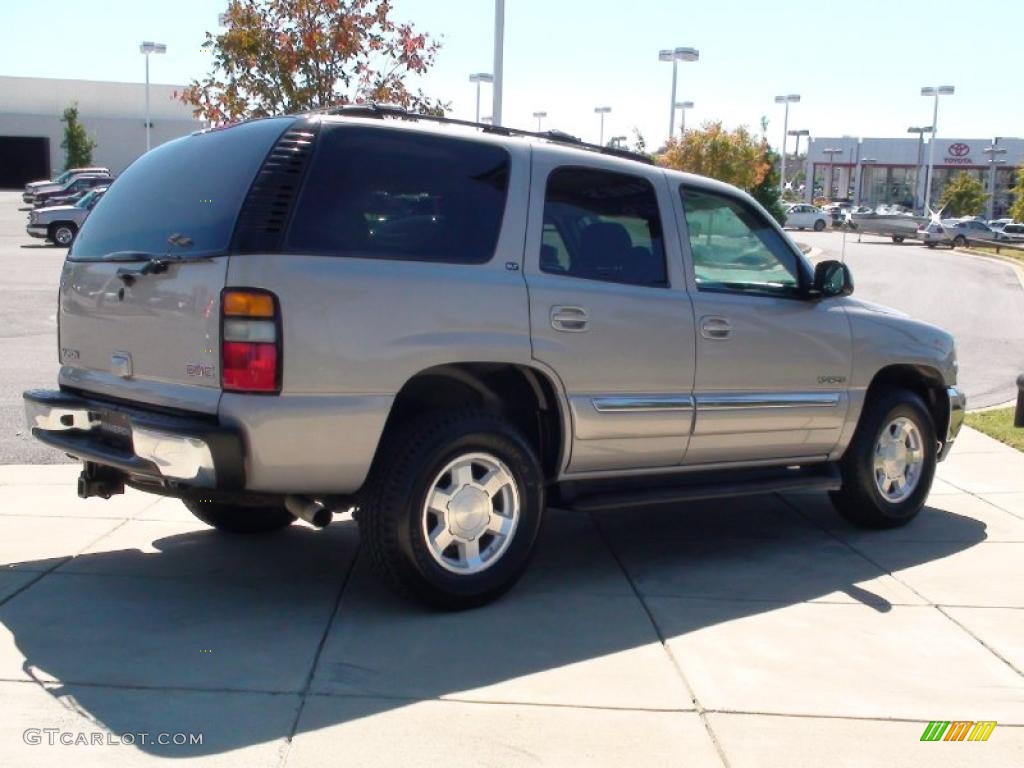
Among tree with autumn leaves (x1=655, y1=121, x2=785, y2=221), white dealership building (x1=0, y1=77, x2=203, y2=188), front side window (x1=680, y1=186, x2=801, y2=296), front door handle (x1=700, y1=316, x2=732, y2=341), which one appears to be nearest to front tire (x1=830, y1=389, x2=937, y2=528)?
front side window (x1=680, y1=186, x2=801, y2=296)

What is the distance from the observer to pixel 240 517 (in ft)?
20.7

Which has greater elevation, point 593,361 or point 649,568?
point 593,361

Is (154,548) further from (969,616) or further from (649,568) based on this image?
(969,616)

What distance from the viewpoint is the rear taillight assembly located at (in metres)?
4.49

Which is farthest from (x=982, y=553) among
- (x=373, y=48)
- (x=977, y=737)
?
(x=373, y=48)

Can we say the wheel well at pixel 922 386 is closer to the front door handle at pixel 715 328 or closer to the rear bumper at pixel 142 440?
the front door handle at pixel 715 328

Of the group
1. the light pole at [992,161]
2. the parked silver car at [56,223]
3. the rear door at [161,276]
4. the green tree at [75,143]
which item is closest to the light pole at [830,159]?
the light pole at [992,161]

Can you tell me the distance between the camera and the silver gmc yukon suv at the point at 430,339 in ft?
15.0

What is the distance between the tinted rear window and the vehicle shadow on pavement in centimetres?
158

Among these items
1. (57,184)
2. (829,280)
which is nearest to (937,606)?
(829,280)

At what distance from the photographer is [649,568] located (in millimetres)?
6148

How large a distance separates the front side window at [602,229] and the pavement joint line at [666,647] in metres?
1.50

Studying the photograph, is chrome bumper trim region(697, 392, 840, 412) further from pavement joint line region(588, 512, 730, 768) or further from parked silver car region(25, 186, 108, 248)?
parked silver car region(25, 186, 108, 248)

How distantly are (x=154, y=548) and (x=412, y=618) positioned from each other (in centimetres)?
176
